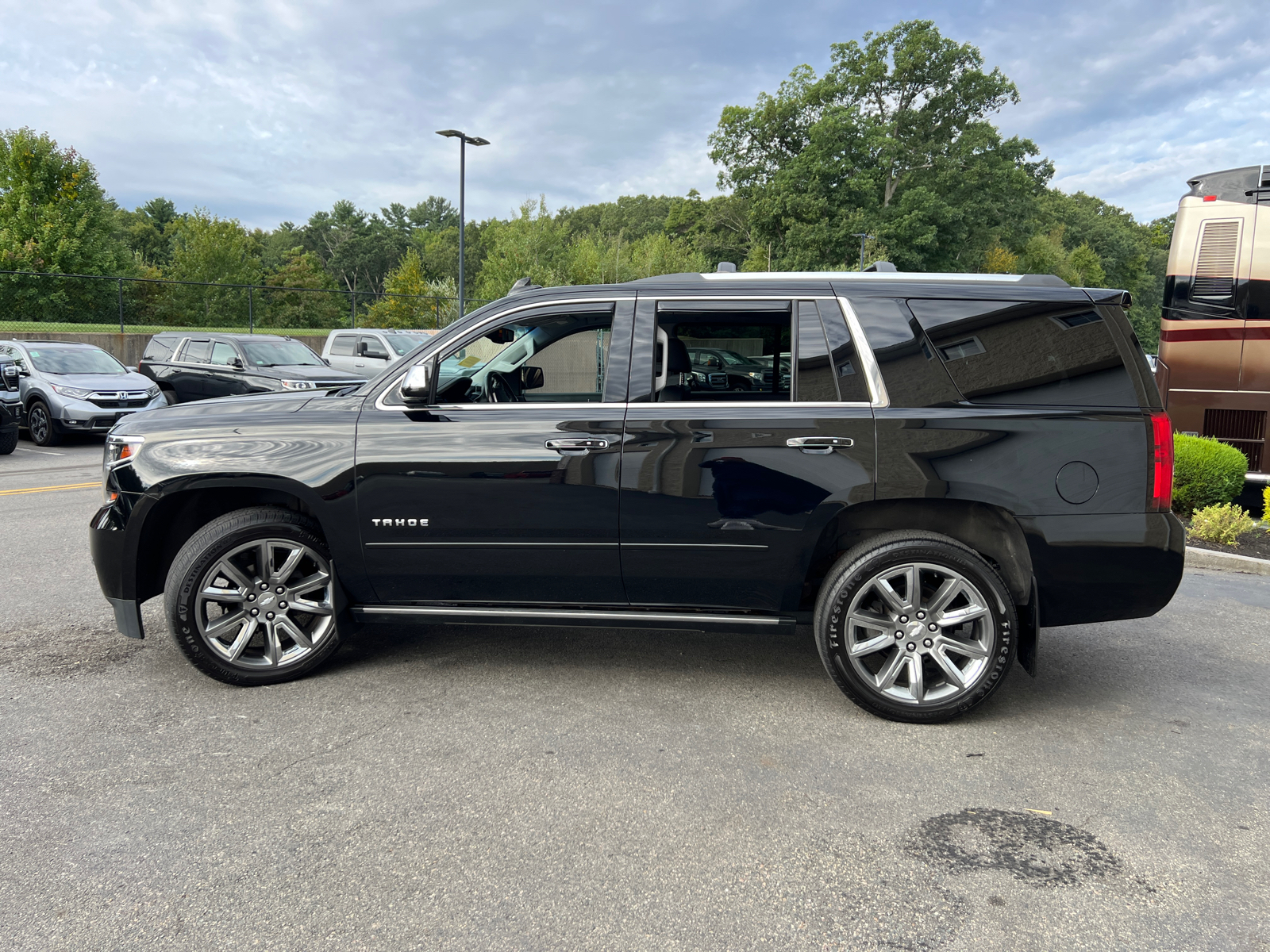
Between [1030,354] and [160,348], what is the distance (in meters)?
A: 18.2

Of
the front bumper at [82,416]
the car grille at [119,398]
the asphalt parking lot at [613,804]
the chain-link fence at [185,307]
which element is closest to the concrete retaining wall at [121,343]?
the chain-link fence at [185,307]

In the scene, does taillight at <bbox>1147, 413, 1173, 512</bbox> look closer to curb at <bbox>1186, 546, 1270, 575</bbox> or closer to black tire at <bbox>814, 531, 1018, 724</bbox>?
black tire at <bbox>814, 531, 1018, 724</bbox>

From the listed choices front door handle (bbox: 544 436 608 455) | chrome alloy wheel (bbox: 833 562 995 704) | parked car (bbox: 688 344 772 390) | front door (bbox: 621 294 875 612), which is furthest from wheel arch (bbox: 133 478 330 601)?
chrome alloy wheel (bbox: 833 562 995 704)

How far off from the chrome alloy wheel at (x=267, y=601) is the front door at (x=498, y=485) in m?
0.34

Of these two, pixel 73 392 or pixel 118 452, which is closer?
pixel 118 452

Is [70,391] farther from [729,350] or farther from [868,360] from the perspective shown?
[868,360]

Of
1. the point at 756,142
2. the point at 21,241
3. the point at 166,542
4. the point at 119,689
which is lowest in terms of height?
the point at 119,689

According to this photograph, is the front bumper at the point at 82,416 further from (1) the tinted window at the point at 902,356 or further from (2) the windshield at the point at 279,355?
(1) the tinted window at the point at 902,356

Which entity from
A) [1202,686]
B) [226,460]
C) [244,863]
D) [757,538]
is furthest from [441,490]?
[1202,686]

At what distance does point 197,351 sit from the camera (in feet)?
56.3

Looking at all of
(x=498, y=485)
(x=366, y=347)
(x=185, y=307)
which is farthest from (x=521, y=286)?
(x=185, y=307)

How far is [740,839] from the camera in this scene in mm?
2918

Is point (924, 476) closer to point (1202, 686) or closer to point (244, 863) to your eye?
point (1202, 686)

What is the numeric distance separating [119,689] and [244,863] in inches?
71.9
